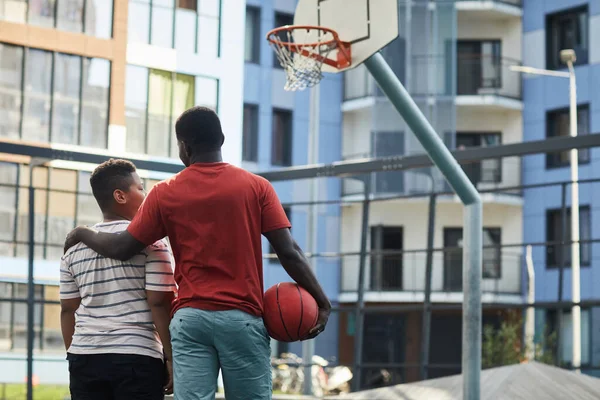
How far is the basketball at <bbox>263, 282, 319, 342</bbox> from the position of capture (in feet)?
12.5

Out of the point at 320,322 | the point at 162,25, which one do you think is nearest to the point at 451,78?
the point at 162,25

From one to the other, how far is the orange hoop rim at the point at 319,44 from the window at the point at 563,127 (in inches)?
864

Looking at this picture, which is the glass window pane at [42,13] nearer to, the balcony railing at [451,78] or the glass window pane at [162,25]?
the glass window pane at [162,25]

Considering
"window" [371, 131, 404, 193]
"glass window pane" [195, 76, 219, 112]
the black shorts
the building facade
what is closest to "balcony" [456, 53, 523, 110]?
the building facade

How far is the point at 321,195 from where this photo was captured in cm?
2903

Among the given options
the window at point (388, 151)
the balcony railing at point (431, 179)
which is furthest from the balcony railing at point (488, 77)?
the window at point (388, 151)

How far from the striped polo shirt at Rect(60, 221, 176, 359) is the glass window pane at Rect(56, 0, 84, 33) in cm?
948

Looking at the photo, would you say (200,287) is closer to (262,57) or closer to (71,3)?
(71,3)

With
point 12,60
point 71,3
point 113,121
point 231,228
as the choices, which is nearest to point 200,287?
point 231,228

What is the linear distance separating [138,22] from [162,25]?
0.31m

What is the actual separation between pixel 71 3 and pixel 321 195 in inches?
623

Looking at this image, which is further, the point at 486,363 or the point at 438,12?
the point at 438,12

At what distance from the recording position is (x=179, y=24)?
35.2 feet

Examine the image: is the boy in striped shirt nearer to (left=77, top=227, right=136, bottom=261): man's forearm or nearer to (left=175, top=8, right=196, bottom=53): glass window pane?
(left=77, top=227, right=136, bottom=261): man's forearm
